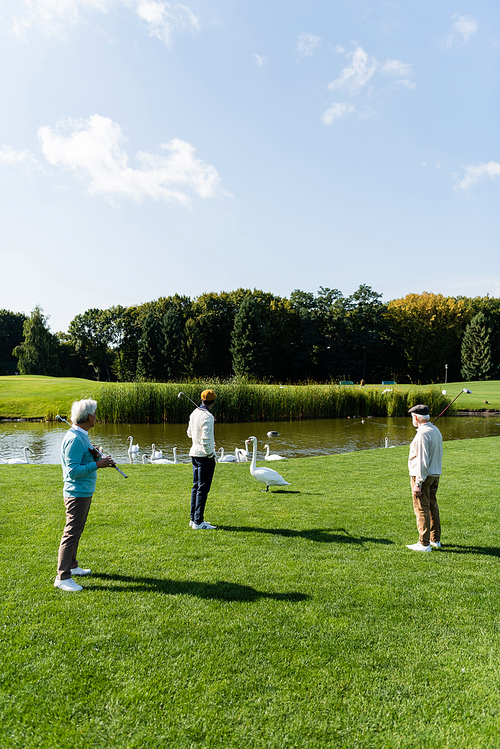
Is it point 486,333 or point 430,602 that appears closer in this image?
point 430,602

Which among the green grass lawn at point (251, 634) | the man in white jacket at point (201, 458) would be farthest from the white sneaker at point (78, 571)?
the man in white jacket at point (201, 458)

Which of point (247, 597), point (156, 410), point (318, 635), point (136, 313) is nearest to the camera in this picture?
point (318, 635)

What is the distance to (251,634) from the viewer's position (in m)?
3.99

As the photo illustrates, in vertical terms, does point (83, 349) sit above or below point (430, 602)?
above

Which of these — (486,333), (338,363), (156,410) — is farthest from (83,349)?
(486,333)

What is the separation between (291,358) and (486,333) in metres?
26.5

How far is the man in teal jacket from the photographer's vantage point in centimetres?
472

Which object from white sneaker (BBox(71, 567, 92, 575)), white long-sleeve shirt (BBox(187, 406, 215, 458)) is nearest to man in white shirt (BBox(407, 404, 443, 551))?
white long-sleeve shirt (BBox(187, 406, 215, 458))

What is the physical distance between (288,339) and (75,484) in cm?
6393

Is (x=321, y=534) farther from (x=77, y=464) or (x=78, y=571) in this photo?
(x=77, y=464)

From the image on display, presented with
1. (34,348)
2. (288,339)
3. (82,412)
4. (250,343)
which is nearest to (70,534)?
(82,412)

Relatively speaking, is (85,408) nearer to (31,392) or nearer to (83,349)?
(31,392)

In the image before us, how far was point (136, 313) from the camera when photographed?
7512 cm

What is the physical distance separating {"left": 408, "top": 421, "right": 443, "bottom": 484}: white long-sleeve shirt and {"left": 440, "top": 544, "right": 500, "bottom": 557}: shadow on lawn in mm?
1045
